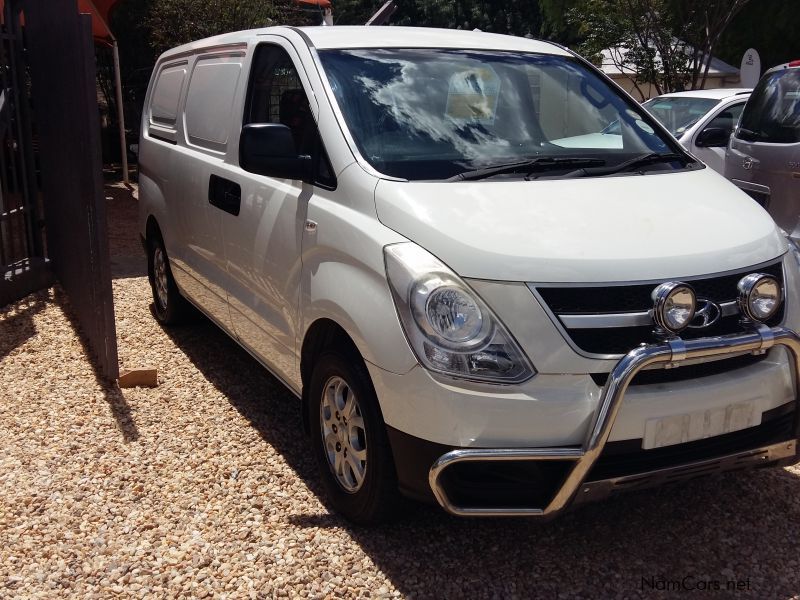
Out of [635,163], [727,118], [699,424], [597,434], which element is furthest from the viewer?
[727,118]

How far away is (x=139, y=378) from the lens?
5.18m

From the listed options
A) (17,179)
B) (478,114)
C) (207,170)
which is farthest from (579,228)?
(17,179)

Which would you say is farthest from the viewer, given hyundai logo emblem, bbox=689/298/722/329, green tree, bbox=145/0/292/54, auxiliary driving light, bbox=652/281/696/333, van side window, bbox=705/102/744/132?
green tree, bbox=145/0/292/54

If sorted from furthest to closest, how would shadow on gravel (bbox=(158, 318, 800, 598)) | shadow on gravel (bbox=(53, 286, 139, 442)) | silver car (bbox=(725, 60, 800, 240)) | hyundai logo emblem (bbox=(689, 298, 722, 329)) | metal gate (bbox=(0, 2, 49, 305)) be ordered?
1. metal gate (bbox=(0, 2, 49, 305))
2. silver car (bbox=(725, 60, 800, 240))
3. shadow on gravel (bbox=(53, 286, 139, 442))
4. shadow on gravel (bbox=(158, 318, 800, 598))
5. hyundai logo emblem (bbox=(689, 298, 722, 329))

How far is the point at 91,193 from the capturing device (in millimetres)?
4730

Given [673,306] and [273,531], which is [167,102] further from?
[673,306]

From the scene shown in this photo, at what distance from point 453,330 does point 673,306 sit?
0.73 m

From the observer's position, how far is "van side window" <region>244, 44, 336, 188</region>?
12.2 ft

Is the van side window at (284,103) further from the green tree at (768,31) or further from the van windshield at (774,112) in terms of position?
the green tree at (768,31)

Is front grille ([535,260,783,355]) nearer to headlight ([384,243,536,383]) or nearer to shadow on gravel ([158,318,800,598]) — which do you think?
headlight ([384,243,536,383])

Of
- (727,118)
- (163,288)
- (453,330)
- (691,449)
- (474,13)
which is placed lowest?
(163,288)

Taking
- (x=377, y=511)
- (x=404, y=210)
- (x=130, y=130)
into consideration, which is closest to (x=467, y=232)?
(x=404, y=210)

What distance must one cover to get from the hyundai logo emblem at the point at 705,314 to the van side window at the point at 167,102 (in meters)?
3.70

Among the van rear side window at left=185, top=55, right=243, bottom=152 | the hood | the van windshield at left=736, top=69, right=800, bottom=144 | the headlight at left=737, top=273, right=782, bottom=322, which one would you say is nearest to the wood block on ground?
the van rear side window at left=185, top=55, right=243, bottom=152
